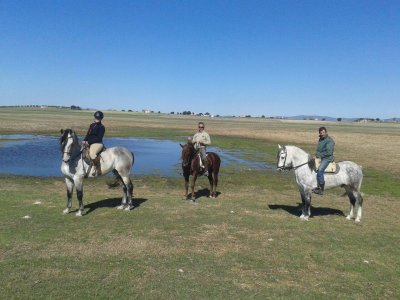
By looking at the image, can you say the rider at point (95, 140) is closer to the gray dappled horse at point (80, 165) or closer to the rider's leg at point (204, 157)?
the gray dappled horse at point (80, 165)

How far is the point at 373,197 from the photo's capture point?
20.4 m

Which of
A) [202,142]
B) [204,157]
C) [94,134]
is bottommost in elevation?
[204,157]

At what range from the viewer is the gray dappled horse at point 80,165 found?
45.1 feet

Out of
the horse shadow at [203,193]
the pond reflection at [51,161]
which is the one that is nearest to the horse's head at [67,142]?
the horse shadow at [203,193]

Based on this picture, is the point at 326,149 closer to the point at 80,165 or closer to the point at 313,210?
the point at 313,210

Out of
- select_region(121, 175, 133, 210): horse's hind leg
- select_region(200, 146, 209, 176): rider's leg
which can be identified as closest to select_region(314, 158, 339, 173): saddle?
select_region(200, 146, 209, 176): rider's leg

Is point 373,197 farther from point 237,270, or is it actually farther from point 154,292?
point 154,292

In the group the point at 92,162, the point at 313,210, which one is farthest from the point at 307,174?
the point at 92,162

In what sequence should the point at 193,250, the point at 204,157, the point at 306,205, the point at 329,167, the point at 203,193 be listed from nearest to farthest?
the point at 193,250
the point at 329,167
the point at 306,205
the point at 204,157
the point at 203,193

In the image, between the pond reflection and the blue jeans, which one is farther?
the pond reflection

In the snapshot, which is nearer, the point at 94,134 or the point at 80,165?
the point at 80,165

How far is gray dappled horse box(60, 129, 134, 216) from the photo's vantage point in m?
13.7

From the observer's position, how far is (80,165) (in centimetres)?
1436

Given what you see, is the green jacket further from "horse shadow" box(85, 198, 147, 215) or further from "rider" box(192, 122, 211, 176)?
"horse shadow" box(85, 198, 147, 215)
